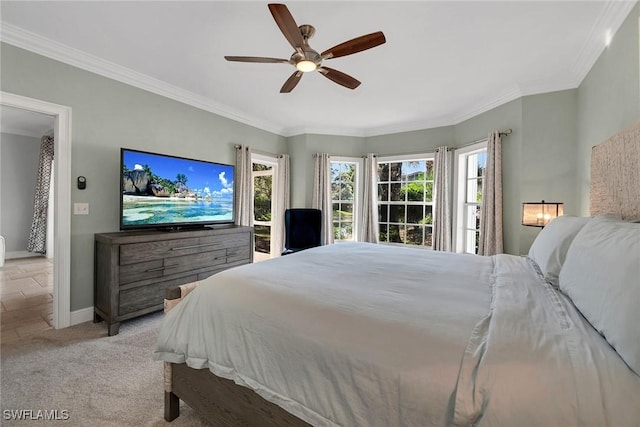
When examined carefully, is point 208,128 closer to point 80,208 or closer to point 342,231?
point 80,208

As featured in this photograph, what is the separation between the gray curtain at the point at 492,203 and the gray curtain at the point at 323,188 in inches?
93.2

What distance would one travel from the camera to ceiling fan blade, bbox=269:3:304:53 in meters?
1.49

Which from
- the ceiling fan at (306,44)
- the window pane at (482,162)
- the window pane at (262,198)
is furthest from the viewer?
the window pane at (262,198)

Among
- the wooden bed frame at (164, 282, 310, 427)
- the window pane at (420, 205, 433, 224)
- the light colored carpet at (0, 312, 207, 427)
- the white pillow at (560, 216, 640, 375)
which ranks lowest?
the light colored carpet at (0, 312, 207, 427)

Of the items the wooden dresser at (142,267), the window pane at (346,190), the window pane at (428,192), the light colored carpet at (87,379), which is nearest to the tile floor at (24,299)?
the light colored carpet at (87,379)

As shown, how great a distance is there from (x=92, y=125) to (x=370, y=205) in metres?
3.94

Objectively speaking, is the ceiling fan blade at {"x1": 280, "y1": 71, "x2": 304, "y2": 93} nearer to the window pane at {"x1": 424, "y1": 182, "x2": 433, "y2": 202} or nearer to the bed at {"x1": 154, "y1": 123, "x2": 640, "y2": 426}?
the bed at {"x1": 154, "y1": 123, "x2": 640, "y2": 426}

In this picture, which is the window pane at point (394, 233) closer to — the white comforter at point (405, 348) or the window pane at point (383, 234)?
the window pane at point (383, 234)

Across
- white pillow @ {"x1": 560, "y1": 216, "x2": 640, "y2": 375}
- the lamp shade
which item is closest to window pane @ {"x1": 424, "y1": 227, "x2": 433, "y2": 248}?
the lamp shade

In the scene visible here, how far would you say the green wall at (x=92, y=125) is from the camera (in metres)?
2.40

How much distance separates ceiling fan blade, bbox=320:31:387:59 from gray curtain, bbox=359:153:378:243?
3.02 metres

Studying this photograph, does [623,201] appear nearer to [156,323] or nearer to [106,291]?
[156,323]

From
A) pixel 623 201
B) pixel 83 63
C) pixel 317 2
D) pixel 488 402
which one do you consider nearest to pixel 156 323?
pixel 83 63

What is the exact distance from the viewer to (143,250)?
2609 millimetres
